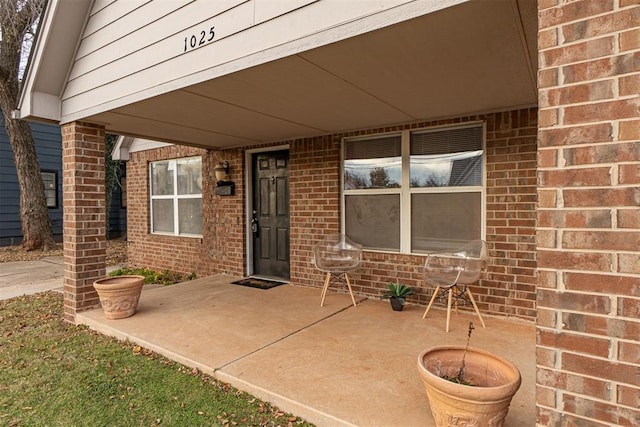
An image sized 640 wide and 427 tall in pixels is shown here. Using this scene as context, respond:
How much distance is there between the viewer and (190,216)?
21.0 feet

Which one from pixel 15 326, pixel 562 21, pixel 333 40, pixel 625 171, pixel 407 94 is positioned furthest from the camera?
pixel 15 326

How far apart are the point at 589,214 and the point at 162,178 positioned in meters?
6.89

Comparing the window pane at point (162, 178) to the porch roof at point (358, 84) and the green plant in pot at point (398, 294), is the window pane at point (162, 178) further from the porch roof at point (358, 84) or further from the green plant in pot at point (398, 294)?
the green plant in pot at point (398, 294)

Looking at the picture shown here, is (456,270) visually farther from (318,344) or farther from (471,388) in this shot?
(471,388)

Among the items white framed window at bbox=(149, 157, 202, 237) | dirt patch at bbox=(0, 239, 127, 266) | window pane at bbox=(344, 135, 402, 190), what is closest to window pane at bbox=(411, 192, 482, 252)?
window pane at bbox=(344, 135, 402, 190)

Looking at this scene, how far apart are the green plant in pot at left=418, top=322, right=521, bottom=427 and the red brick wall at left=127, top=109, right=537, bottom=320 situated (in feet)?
6.19

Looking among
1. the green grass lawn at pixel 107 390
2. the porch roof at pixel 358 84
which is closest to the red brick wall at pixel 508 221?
the porch roof at pixel 358 84

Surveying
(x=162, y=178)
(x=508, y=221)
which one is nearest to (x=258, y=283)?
(x=162, y=178)

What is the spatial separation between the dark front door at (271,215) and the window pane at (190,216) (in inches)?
51.9

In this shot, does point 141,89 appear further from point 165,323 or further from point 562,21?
point 562,21

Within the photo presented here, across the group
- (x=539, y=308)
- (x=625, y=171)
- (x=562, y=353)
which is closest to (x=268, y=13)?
(x=625, y=171)

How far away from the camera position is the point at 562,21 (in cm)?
129

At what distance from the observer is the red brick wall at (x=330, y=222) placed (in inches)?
136

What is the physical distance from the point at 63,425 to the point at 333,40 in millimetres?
2698
